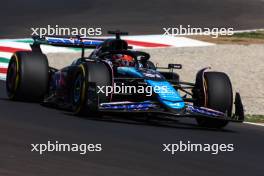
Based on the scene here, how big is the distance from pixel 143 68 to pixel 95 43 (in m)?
1.85

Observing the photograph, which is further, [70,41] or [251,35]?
[251,35]

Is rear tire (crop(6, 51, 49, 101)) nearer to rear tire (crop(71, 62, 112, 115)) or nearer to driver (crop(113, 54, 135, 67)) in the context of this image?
driver (crop(113, 54, 135, 67))

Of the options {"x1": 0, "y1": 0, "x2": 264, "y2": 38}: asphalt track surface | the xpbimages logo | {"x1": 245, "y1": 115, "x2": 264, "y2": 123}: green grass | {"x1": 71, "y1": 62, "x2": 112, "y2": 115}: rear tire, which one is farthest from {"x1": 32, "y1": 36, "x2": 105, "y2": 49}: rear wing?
{"x1": 0, "y1": 0, "x2": 264, "y2": 38}: asphalt track surface

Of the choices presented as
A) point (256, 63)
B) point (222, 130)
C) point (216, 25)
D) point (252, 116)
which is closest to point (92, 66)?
point (222, 130)

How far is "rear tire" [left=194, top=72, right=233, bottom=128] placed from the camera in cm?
1284

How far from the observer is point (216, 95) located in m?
12.9

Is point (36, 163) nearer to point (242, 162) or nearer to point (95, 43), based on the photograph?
point (242, 162)

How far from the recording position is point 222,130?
12.7 m
